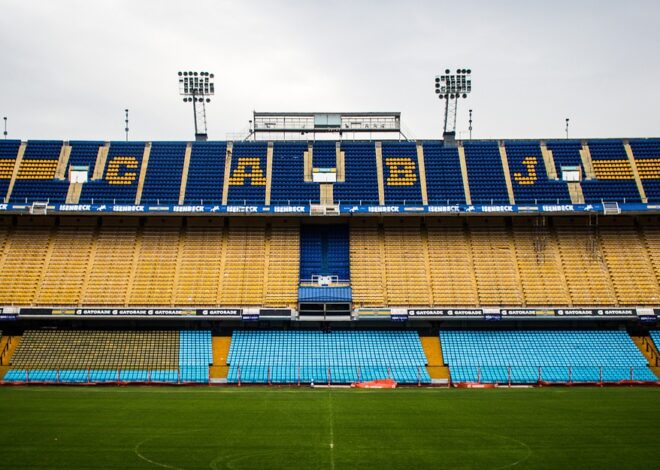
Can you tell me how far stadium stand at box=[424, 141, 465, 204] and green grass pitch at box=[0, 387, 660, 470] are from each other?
23223 millimetres

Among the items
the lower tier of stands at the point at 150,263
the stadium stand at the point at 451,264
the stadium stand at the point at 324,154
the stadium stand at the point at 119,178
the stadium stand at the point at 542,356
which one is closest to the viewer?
the stadium stand at the point at 542,356

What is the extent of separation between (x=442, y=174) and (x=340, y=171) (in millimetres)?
8913

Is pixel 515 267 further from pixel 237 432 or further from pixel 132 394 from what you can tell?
pixel 237 432

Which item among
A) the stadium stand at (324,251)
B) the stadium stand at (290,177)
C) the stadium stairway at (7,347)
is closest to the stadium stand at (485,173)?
the stadium stand at (324,251)

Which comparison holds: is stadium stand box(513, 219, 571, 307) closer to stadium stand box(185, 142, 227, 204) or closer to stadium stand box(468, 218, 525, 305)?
stadium stand box(468, 218, 525, 305)

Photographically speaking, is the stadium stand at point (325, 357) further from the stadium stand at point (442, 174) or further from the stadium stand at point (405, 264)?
the stadium stand at point (442, 174)

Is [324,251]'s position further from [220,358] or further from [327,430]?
[327,430]

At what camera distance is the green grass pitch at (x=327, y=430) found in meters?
20.3

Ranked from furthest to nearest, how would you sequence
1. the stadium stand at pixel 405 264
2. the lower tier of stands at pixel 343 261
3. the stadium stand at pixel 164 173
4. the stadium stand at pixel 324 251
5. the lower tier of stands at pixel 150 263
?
the stadium stand at pixel 164 173, the stadium stand at pixel 324 251, the stadium stand at pixel 405 264, the lower tier of stands at pixel 343 261, the lower tier of stands at pixel 150 263

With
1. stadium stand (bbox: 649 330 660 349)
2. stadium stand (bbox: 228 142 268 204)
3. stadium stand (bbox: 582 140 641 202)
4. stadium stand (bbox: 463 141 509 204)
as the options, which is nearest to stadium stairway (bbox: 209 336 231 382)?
stadium stand (bbox: 228 142 268 204)

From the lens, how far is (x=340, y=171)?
62375 millimetres

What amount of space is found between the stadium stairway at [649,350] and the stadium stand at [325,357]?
16.0 meters

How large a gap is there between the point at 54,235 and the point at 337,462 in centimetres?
4533

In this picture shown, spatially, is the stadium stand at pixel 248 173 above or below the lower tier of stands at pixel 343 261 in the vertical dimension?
above
